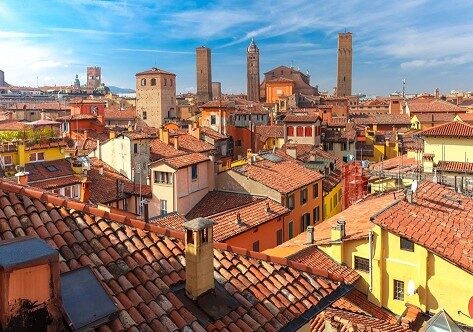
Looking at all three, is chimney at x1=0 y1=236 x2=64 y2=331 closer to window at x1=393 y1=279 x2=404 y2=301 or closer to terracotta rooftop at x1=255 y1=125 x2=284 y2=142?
window at x1=393 y1=279 x2=404 y2=301

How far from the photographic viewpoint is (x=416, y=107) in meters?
69.5

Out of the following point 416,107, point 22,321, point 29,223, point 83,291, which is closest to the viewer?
point 22,321

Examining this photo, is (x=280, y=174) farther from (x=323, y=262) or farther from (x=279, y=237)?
(x=323, y=262)

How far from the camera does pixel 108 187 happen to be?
92.4 ft

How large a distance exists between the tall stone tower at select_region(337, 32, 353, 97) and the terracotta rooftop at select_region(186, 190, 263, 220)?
9551 cm

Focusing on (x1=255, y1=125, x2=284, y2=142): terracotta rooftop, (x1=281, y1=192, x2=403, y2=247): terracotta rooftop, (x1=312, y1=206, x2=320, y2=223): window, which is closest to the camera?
(x1=281, y1=192, x2=403, y2=247): terracotta rooftop

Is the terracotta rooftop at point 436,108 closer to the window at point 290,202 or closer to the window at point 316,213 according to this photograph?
the window at point 316,213

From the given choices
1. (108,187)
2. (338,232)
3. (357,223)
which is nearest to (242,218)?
(357,223)

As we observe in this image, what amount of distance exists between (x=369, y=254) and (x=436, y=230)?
7.65 ft

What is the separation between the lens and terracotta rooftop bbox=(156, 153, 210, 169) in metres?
26.1

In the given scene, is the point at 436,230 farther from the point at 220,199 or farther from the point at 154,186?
the point at 154,186

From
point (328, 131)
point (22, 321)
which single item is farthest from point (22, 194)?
point (328, 131)

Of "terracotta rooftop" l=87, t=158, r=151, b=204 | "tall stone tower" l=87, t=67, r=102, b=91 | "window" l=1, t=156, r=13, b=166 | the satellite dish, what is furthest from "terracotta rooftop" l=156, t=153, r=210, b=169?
"tall stone tower" l=87, t=67, r=102, b=91

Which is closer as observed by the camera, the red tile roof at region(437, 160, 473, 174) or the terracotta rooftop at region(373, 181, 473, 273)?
the terracotta rooftop at region(373, 181, 473, 273)
